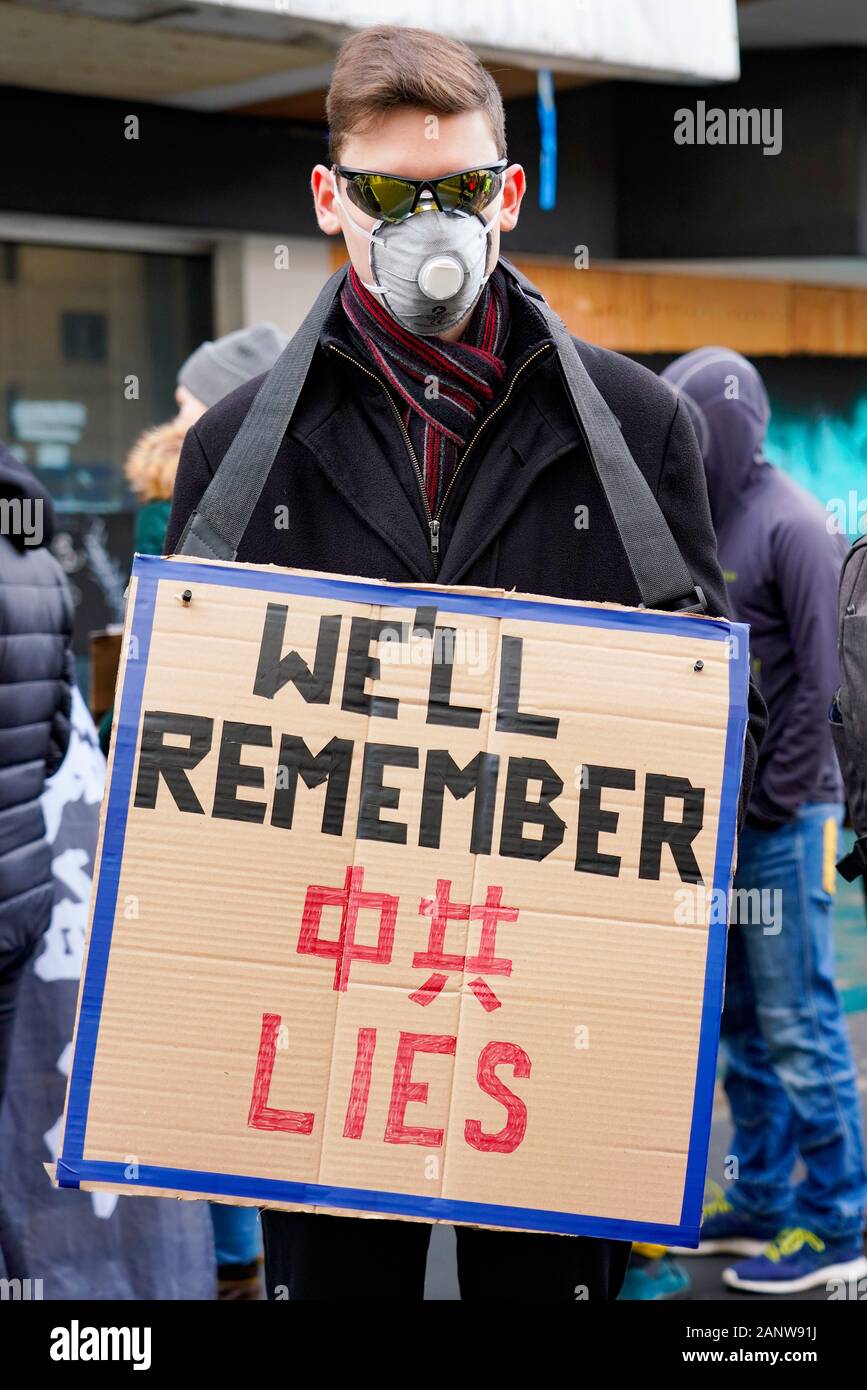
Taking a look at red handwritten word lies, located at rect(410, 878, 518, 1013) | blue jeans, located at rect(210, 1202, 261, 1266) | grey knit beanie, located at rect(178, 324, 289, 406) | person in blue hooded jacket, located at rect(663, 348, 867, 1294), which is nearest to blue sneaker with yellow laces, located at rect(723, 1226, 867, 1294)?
person in blue hooded jacket, located at rect(663, 348, 867, 1294)

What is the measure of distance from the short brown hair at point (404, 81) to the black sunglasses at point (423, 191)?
0.06 meters

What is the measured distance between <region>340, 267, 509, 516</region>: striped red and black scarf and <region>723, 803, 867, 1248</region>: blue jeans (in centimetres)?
236

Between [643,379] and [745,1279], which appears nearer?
[643,379]

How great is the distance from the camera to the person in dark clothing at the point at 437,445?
232 cm

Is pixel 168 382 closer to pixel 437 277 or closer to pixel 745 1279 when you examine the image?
pixel 745 1279

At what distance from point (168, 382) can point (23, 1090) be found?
579 centimetres

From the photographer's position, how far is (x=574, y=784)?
89.0 inches

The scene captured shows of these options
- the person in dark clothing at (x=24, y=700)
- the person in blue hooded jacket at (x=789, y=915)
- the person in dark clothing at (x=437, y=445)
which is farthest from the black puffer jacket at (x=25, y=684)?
the person in blue hooded jacket at (x=789, y=915)

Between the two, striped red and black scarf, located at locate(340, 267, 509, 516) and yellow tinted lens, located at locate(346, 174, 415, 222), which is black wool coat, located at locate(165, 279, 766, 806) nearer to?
striped red and black scarf, located at locate(340, 267, 509, 516)

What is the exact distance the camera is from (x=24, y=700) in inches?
132

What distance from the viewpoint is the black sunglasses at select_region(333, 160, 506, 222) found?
7.59 feet

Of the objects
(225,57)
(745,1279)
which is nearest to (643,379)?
(745,1279)

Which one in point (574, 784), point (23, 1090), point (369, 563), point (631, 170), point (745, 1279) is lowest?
point (745, 1279)

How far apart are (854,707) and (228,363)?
2.49 metres
